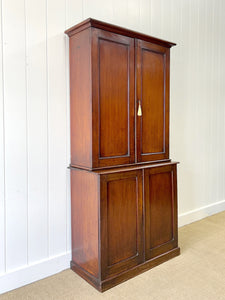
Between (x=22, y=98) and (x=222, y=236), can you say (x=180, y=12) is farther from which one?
(x=222, y=236)

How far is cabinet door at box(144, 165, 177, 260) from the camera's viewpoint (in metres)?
2.36

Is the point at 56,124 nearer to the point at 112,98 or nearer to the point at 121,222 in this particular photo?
the point at 112,98

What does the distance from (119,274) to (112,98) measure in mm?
1361

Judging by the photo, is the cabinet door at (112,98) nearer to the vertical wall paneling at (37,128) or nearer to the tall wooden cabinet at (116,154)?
the tall wooden cabinet at (116,154)

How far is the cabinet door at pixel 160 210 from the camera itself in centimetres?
236

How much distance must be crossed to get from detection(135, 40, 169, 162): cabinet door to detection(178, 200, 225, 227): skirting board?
45.1 inches

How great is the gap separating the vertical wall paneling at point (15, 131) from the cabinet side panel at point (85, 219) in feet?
1.30

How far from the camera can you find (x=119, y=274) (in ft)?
7.02

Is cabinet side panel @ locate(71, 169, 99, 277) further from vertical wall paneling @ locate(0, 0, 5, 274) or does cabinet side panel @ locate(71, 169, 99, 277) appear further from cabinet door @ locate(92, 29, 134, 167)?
vertical wall paneling @ locate(0, 0, 5, 274)

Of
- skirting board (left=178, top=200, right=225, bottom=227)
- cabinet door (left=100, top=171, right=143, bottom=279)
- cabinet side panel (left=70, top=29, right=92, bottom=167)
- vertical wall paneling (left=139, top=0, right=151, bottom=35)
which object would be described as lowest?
skirting board (left=178, top=200, right=225, bottom=227)

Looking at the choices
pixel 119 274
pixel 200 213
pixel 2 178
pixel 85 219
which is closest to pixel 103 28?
pixel 2 178

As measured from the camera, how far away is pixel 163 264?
7.94ft

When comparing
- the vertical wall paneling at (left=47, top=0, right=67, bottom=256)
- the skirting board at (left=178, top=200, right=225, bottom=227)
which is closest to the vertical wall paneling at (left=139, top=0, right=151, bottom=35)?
the vertical wall paneling at (left=47, top=0, right=67, bottom=256)

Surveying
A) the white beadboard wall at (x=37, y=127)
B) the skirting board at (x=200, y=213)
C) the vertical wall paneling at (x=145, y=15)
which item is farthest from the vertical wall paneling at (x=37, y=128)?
the skirting board at (x=200, y=213)
